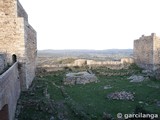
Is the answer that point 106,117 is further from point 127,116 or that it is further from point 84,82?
point 84,82

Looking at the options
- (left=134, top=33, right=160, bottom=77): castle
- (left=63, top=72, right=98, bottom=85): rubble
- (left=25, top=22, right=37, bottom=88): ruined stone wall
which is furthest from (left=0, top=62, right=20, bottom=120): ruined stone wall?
(left=134, top=33, right=160, bottom=77): castle

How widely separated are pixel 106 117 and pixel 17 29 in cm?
815

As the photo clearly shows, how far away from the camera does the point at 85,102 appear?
18281 millimetres

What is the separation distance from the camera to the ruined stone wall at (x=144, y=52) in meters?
31.6

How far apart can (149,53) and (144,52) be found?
7.61 feet

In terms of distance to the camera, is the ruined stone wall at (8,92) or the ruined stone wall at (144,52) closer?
the ruined stone wall at (8,92)

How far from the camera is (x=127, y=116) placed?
1417 cm

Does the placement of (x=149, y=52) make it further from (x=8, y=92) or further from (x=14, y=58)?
(x=8, y=92)

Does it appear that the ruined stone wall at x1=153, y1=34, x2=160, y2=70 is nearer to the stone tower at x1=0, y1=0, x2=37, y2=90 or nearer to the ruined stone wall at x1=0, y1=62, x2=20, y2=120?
the stone tower at x1=0, y1=0, x2=37, y2=90

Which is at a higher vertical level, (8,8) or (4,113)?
(8,8)

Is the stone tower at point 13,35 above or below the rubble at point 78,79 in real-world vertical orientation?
above

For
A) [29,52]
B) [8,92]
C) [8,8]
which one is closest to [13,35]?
[8,8]

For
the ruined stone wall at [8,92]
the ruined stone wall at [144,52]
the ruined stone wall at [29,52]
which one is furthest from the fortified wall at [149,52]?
the ruined stone wall at [8,92]

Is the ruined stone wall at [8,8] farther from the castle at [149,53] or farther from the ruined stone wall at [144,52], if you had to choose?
the ruined stone wall at [144,52]
